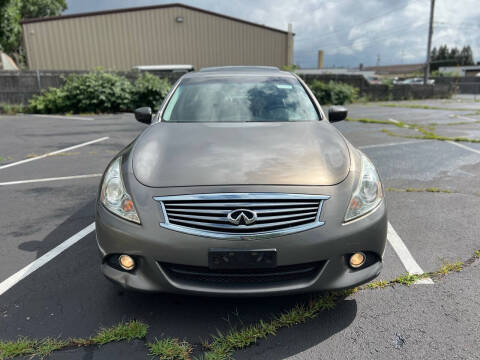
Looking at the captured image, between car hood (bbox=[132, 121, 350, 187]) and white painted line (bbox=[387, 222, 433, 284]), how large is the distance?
1064mm

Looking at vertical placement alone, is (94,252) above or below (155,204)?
below

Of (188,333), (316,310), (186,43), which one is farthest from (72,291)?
(186,43)

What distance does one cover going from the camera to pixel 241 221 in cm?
202

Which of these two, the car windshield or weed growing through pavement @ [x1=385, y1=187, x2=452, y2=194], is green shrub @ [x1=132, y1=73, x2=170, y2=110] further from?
weed growing through pavement @ [x1=385, y1=187, x2=452, y2=194]

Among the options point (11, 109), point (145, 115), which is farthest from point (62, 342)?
point (11, 109)

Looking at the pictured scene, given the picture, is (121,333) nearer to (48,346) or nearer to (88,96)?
(48,346)

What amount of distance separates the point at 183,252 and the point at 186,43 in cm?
2498

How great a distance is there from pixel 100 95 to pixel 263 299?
42.7ft

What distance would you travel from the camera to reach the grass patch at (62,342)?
2.01 metres

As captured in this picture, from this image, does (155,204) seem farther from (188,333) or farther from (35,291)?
(35,291)

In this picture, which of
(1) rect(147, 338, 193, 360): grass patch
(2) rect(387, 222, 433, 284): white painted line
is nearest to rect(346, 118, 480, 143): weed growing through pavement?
(2) rect(387, 222, 433, 284): white painted line

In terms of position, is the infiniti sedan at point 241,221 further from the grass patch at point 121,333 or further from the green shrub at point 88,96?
the green shrub at point 88,96

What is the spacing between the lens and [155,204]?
2.11 metres

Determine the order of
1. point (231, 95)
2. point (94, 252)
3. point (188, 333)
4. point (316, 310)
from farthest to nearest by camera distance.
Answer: point (231, 95), point (94, 252), point (316, 310), point (188, 333)
